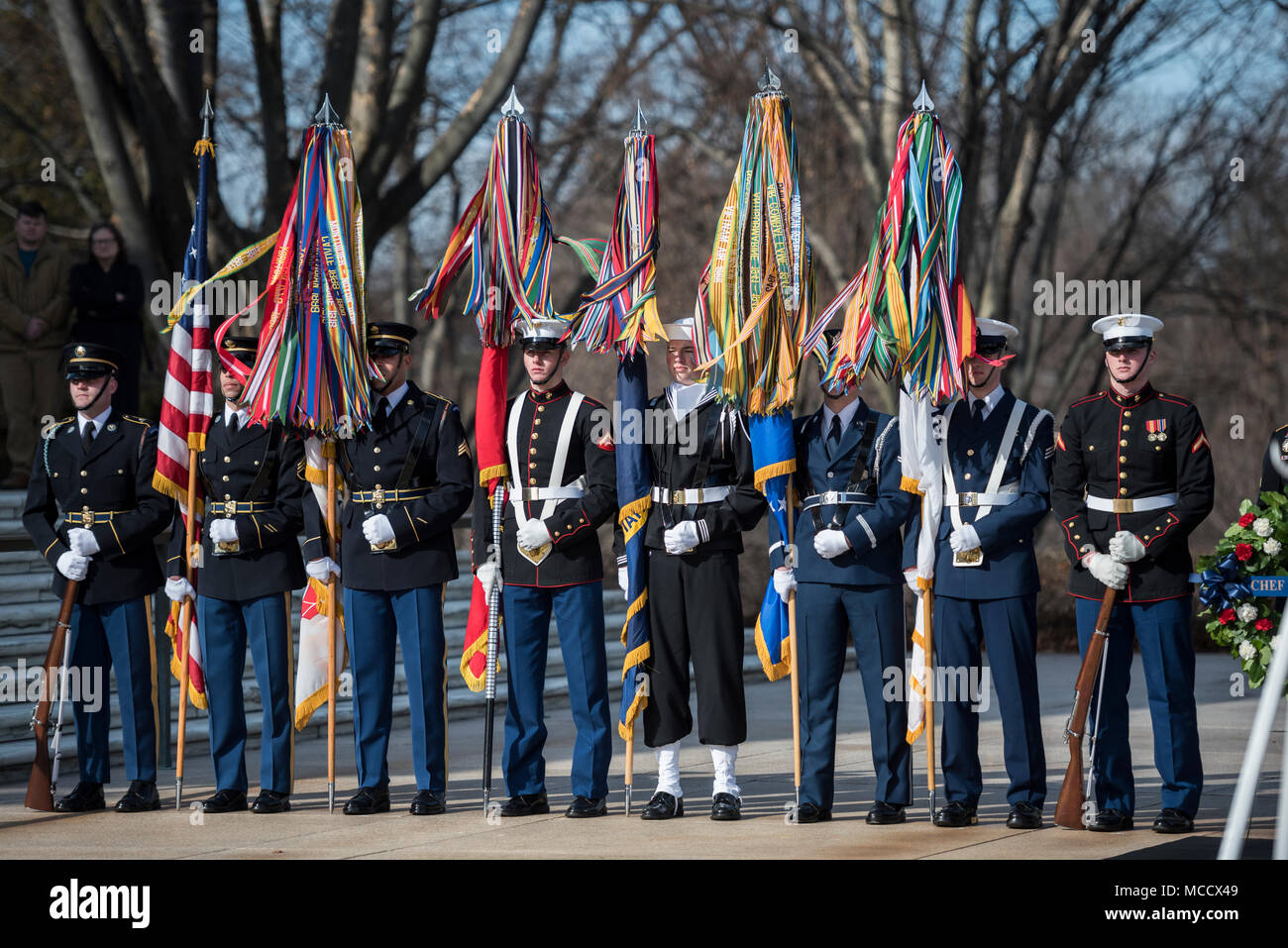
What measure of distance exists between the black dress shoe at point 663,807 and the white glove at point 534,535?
1172mm

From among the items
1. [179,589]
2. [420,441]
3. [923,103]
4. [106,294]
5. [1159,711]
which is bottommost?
[1159,711]

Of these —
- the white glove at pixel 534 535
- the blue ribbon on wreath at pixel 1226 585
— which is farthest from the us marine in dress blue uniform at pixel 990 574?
the white glove at pixel 534 535

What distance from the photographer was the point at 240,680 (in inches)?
305

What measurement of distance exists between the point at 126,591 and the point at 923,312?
148 inches

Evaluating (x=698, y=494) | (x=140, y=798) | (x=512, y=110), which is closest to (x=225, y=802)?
(x=140, y=798)

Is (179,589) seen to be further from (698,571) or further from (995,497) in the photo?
(995,497)

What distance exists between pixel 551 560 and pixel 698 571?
0.65 meters

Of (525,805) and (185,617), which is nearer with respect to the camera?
(525,805)

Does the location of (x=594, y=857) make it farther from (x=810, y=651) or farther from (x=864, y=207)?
(x=864, y=207)

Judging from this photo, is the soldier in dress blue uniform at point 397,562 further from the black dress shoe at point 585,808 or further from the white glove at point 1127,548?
the white glove at point 1127,548

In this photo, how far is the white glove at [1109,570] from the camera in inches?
266

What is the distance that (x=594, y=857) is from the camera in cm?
619

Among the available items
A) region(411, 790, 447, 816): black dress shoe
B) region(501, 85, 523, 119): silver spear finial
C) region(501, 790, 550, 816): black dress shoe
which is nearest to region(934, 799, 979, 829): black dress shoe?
region(501, 790, 550, 816): black dress shoe

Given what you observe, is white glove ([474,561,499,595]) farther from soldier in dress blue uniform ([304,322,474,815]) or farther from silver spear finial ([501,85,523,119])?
silver spear finial ([501,85,523,119])
